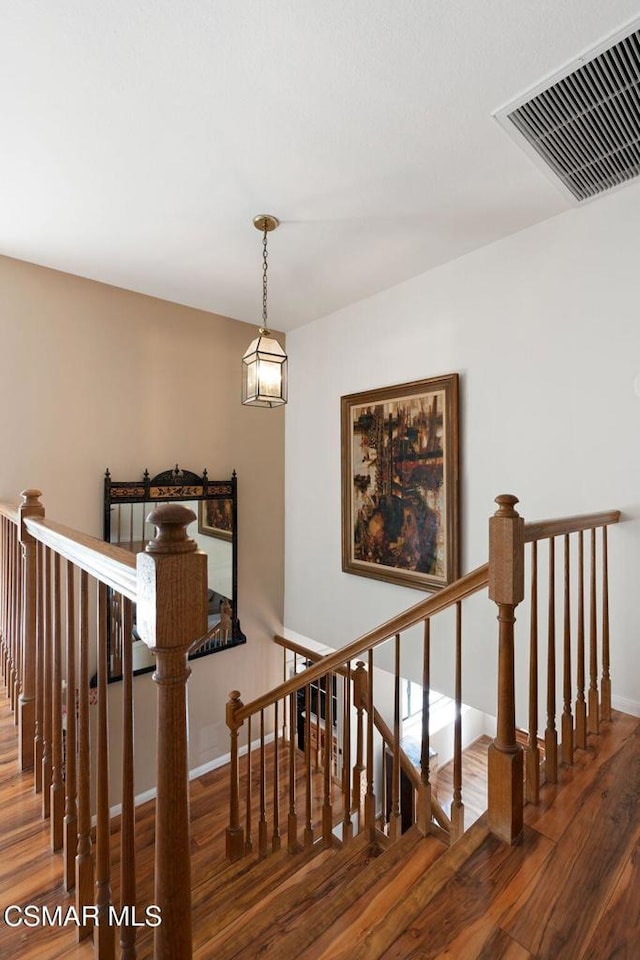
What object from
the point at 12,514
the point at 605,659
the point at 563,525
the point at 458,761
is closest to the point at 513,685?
the point at 458,761

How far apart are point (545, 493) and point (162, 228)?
2727 mm

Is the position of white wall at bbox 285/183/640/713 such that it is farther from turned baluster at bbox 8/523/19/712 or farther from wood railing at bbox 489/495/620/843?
turned baluster at bbox 8/523/19/712

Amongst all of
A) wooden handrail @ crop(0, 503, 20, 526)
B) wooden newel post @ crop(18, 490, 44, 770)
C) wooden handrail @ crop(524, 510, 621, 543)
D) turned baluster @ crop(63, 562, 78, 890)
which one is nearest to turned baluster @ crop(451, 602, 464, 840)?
wooden handrail @ crop(524, 510, 621, 543)

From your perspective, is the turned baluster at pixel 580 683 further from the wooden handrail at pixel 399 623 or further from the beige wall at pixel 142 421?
the beige wall at pixel 142 421

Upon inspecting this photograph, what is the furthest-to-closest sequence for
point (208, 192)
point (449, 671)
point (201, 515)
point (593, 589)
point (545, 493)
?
1. point (201, 515)
2. point (449, 671)
3. point (545, 493)
4. point (208, 192)
5. point (593, 589)

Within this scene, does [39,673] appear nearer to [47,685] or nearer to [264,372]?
[47,685]

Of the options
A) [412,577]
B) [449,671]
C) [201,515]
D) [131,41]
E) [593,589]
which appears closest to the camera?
[131,41]

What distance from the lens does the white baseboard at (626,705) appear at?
7.47 ft

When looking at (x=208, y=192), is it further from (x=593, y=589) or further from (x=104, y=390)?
(x=593, y=589)

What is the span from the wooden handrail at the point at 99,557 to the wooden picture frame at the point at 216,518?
8.73ft

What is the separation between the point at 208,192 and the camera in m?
2.43

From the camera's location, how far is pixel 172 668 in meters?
0.75

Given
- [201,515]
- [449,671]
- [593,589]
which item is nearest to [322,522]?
[201,515]

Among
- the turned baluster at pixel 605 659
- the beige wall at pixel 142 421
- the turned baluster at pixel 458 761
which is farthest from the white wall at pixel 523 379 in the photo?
the turned baluster at pixel 458 761
